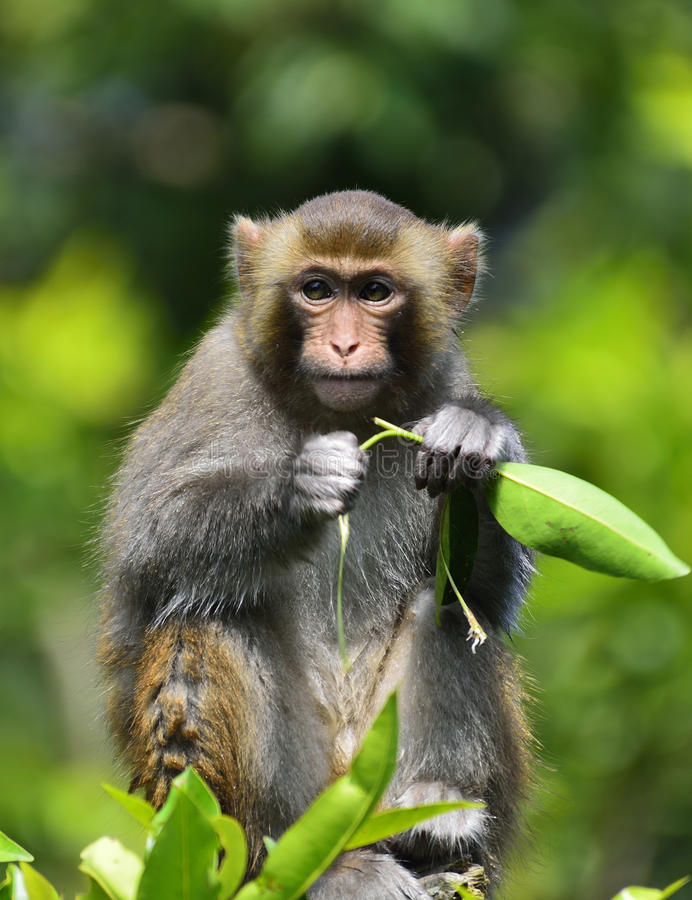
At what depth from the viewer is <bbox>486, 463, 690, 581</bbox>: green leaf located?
12.3 ft

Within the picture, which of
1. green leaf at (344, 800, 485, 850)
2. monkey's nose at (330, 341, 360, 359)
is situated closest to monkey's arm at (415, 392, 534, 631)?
monkey's nose at (330, 341, 360, 359)

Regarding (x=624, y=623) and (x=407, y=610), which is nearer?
(x=407, y=610)

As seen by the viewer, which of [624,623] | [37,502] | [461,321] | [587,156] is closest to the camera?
[461,321]

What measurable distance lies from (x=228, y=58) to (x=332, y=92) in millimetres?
2481

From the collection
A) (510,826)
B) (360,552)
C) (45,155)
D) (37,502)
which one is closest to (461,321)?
(360,552)

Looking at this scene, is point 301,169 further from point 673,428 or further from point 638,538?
point 638,538

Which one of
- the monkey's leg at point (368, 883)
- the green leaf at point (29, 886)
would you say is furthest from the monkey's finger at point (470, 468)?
the green leaf at point (29, 886)

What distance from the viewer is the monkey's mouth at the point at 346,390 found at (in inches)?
216

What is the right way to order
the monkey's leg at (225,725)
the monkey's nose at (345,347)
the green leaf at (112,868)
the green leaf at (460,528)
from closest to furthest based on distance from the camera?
the green leaf at (112,868)
the green leaf at (460,528)
the monkey's leg at (225,725)
the monkey's nose at (345,347)

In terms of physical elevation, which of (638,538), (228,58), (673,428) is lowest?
(638,538)

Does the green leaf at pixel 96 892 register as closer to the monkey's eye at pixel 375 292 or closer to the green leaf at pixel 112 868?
the green leaf at pixel 112 868

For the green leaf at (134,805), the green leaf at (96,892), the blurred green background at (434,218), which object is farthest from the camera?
the blurred green background at (434,218)

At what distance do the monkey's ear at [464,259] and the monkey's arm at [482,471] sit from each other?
56 cm

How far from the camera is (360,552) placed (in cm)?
602
